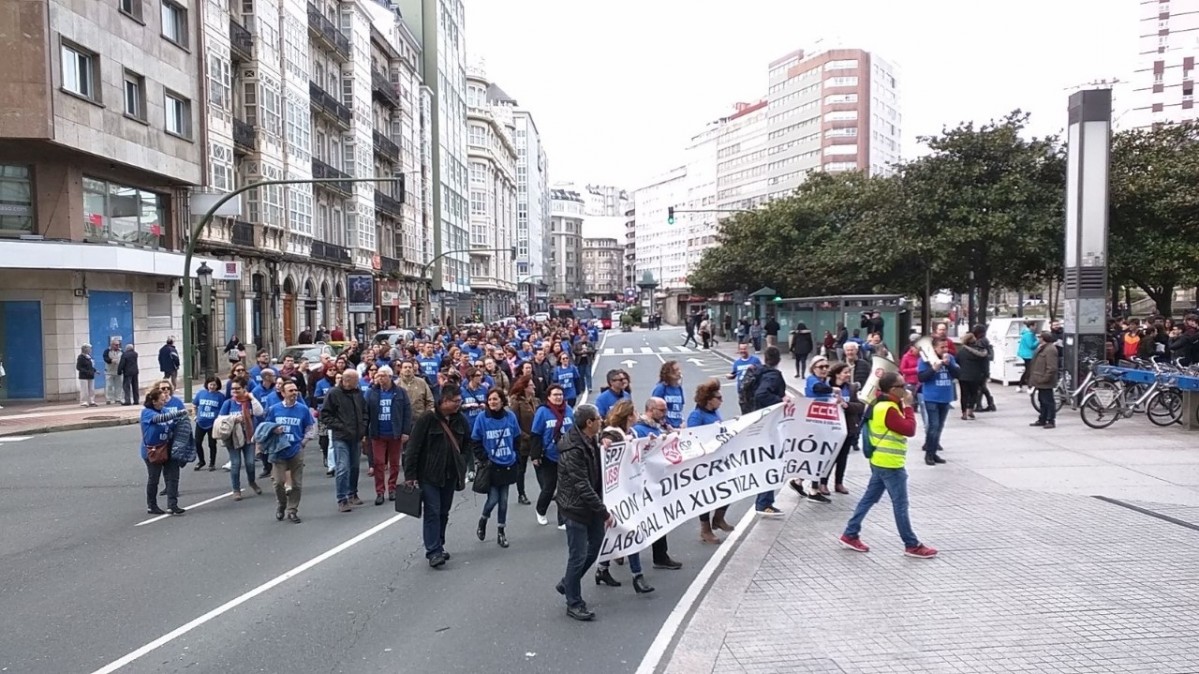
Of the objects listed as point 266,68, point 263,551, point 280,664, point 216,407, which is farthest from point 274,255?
point 280,664

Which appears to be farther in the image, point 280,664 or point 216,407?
point 216,407

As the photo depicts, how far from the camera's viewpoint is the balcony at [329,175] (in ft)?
142

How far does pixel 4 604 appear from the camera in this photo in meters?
6.96

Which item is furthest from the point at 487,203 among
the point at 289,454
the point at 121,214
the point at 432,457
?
the point at 432,457

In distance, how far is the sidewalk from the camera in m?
5.45

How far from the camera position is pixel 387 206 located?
57281 millimetres

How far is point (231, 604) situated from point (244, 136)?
31895 mm

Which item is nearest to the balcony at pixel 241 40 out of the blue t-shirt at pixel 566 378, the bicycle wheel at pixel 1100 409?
the blue t-shirt at pixel 566 378

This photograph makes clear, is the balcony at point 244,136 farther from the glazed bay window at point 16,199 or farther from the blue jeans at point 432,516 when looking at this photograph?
the blue jeans at point 432,516

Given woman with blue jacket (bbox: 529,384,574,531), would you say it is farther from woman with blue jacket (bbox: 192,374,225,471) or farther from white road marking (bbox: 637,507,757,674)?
woman with blue jacket (bbox: 192,374,225,471)

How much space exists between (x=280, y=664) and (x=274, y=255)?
33924mm

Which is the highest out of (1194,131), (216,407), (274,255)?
(1194,131)

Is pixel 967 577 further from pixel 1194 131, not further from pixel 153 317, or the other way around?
pixel 1194 131

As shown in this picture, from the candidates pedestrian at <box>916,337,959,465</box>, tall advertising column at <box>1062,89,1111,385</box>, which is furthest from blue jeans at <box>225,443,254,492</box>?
tall advertising column at <box>1062,89,1111,385</box>
